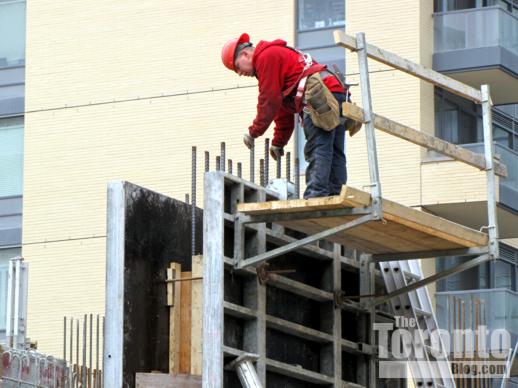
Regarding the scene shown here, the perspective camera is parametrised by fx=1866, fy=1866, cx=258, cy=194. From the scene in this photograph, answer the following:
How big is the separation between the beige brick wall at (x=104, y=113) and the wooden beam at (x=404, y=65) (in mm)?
21774

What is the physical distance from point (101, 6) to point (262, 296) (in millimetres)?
26145

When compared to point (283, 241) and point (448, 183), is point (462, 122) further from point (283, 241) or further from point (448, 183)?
point (283, 241)

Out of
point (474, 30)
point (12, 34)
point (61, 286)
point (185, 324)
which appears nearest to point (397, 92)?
point (474, 30)

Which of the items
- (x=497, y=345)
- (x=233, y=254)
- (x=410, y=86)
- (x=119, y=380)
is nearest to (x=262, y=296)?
(x=233, y=254)

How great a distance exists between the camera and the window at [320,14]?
39625mm

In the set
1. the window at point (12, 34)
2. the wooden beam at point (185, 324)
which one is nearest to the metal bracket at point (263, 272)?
the wooden beam at point (185, 324)

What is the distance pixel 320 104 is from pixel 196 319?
227 cm

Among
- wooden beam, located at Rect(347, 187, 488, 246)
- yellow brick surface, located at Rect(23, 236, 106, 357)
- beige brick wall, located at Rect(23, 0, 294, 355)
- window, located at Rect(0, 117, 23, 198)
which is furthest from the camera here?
window, located at Rect(0, 117, 23, 198)

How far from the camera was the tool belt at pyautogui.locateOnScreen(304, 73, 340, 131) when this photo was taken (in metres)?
16.8

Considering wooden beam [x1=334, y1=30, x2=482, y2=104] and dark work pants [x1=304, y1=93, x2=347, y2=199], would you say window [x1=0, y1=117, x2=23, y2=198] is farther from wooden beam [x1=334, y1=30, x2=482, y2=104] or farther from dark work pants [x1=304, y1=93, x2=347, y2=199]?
dark work pants [x1=304, y1=93, x2=347, y2=199]

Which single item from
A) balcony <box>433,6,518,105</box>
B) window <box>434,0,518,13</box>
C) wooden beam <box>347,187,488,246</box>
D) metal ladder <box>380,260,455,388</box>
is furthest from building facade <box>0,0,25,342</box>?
wooden beam <box>347,187,488,246</box>

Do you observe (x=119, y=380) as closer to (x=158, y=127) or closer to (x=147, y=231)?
(x=147, y=231)

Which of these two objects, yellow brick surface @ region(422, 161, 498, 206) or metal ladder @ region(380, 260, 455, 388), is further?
yellow brick surface @ region(422, 161, 498, 206)

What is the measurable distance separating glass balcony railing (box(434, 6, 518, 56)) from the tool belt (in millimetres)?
22132
